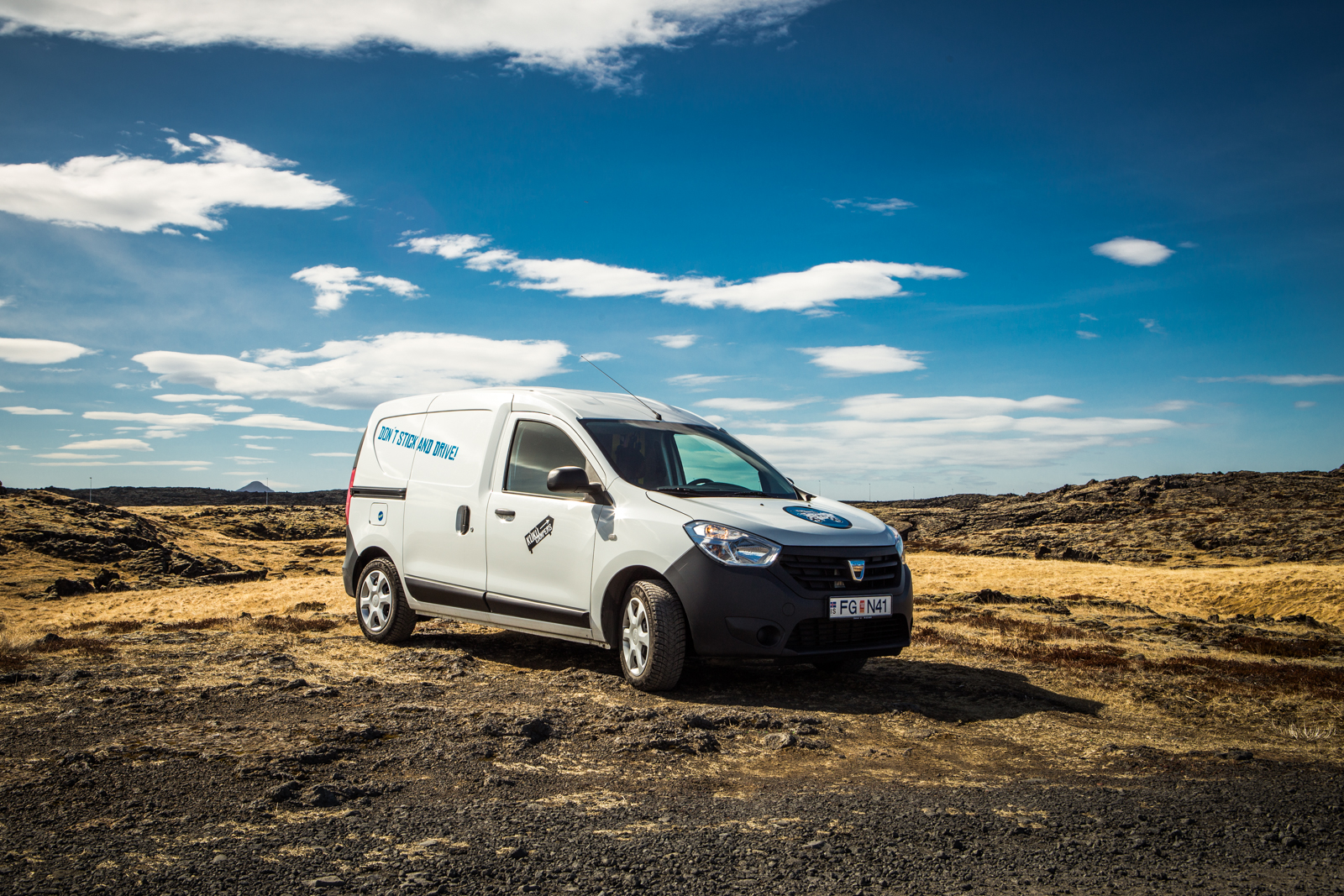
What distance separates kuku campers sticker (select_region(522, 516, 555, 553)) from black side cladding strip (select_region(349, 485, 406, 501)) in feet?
6.29

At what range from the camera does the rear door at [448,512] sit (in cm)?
772

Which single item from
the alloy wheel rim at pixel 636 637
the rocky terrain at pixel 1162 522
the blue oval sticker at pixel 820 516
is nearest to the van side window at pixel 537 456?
the alloy wheel rim at pixel 636 637

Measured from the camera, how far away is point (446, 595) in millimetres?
7969

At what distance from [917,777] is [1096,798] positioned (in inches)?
33.4

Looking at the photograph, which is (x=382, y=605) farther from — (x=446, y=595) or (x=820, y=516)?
(x=820, y=516)

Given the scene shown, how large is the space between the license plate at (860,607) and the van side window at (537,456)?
223 cm

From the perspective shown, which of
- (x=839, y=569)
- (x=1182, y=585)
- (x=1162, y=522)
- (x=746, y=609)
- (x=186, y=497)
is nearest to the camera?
(x=746, y=609)

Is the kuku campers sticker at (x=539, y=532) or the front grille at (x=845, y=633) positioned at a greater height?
the kuku campers sticker at (x=539, y=532)

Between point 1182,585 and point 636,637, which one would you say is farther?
point 1182,585

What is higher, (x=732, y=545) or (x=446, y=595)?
(x=732, y=545)

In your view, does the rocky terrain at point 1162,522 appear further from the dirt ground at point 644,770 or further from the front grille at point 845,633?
the front grille at point 845,633

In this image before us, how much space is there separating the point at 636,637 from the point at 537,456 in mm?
1806

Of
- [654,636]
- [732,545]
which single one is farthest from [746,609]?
[654,636]

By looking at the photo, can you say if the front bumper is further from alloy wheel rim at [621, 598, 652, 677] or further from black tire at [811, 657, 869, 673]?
black tire at [811, 657, 869, 673]
